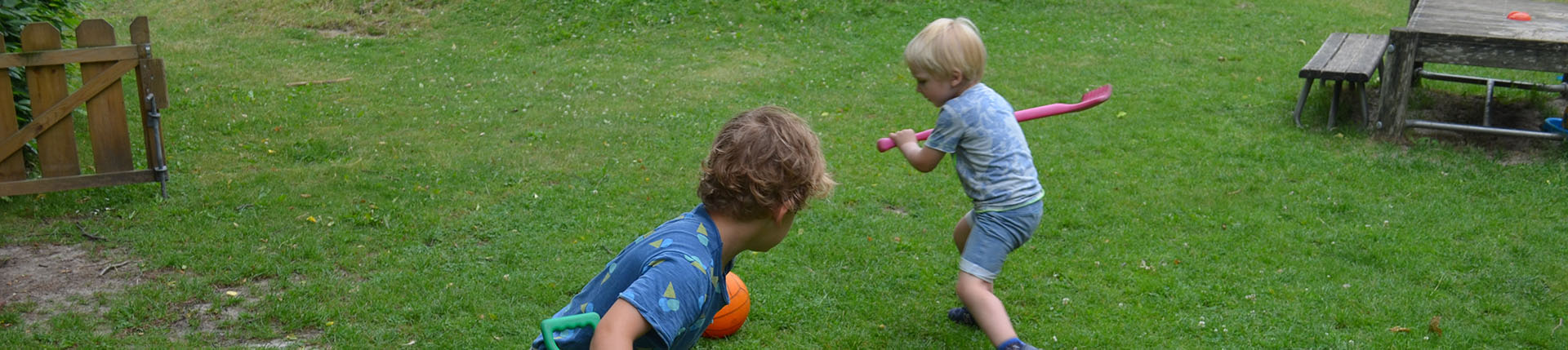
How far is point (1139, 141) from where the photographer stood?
7.32 meters

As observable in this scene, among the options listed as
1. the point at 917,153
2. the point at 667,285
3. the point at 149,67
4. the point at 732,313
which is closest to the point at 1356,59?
the point at 917,153

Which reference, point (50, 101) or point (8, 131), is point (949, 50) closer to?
point (50, 101)

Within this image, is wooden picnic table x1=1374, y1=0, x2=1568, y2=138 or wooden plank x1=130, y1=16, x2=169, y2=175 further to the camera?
wooden picnic table x1=1374, y1=0, x2=1568, y2=138

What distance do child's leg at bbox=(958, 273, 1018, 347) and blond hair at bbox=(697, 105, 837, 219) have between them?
1.47 meters

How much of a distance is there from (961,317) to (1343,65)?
4443mm

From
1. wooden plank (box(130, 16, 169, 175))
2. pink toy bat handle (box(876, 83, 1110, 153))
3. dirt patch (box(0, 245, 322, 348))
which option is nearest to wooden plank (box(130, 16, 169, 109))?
wooden plank (box(130, 16, 169, 175))

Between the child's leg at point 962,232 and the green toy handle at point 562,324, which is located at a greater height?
the green toy handle at point 562,324

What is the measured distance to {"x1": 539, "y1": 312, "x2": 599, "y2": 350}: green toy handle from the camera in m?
2.17

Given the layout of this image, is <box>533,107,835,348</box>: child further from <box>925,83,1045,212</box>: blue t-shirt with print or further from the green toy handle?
<box>925,83,1045,212</box>: blue t-shirt with print

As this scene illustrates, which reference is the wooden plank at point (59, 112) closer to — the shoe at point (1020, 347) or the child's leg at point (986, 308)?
the child's leg at point (986, 308)

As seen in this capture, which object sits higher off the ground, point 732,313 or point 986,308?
point 986,308

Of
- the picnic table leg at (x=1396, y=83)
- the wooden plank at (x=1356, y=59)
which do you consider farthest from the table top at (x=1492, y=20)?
the wooden plank at (x=1356, y=59)

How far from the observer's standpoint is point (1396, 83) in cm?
708

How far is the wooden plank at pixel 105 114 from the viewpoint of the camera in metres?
5.70
